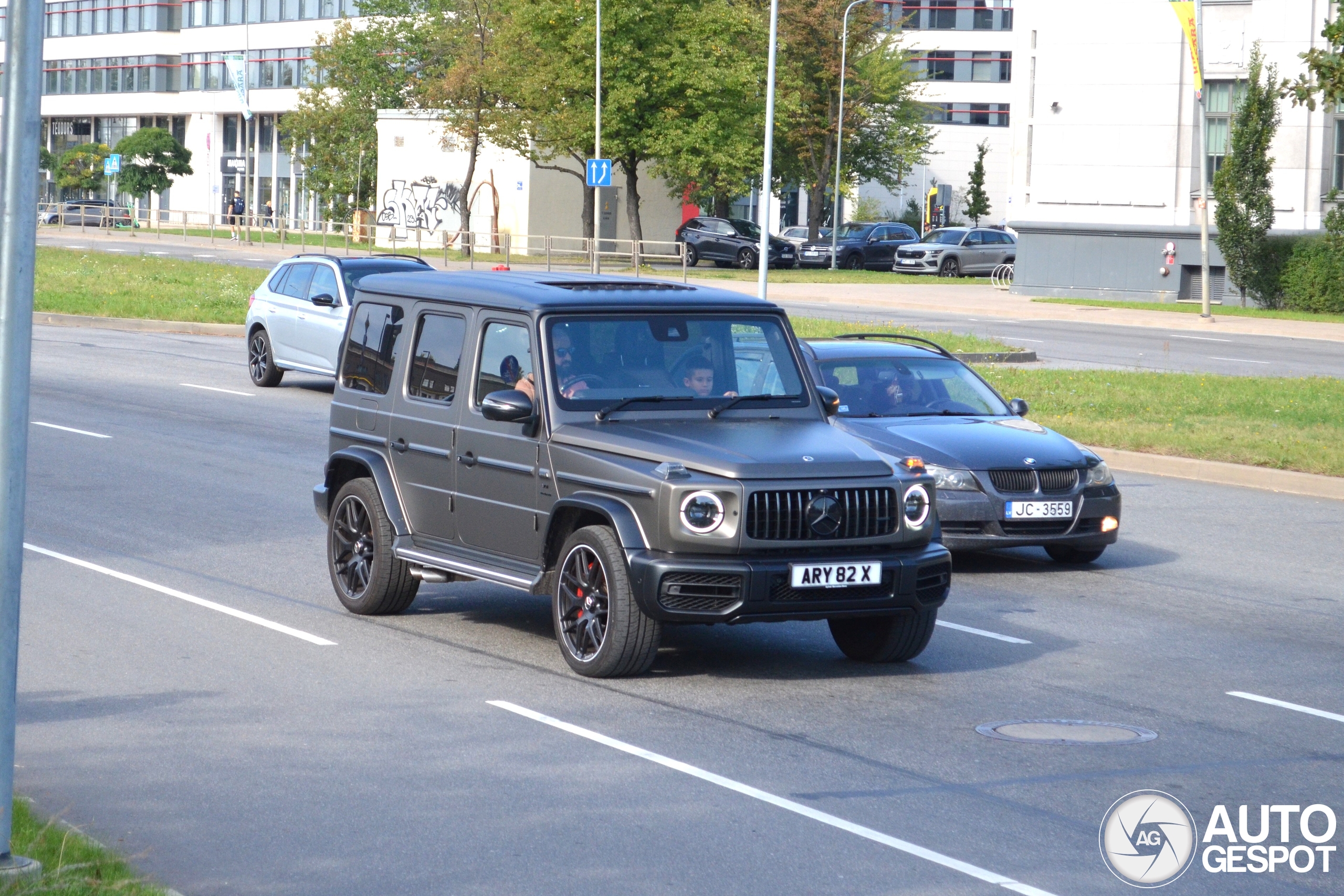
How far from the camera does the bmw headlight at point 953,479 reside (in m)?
10.8

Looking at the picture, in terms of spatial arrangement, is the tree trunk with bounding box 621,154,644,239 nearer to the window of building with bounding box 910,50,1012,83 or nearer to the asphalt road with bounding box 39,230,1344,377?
the asphalt road with bounding box 39,230,1344,377

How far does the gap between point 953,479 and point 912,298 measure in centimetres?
3506

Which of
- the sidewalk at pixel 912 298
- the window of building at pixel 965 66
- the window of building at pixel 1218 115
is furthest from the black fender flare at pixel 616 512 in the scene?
the window of building at pixel 965 66

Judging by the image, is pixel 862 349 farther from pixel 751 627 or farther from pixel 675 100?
pixel 675 100

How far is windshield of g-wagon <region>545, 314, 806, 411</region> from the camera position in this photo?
834 centimetres

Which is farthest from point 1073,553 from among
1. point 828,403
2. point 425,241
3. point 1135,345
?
point 425,241

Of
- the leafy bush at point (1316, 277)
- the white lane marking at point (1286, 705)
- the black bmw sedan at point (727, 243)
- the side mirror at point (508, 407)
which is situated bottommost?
the white lane marking at point (1286, 705)

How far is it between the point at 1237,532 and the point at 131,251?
4721 cm

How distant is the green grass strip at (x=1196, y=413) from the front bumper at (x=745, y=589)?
29.1 feet

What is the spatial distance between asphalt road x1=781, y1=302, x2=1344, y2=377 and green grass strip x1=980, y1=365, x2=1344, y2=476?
2.65 metres

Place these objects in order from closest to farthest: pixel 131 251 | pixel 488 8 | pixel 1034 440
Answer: pixel 1034 440 < pixel 131 251 < pixel 488 8

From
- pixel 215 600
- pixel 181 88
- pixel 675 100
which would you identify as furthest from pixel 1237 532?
pixel 181 88

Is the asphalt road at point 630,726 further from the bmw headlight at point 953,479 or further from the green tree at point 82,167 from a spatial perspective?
the green tree at point 82,167

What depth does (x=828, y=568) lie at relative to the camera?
763 centimetres
